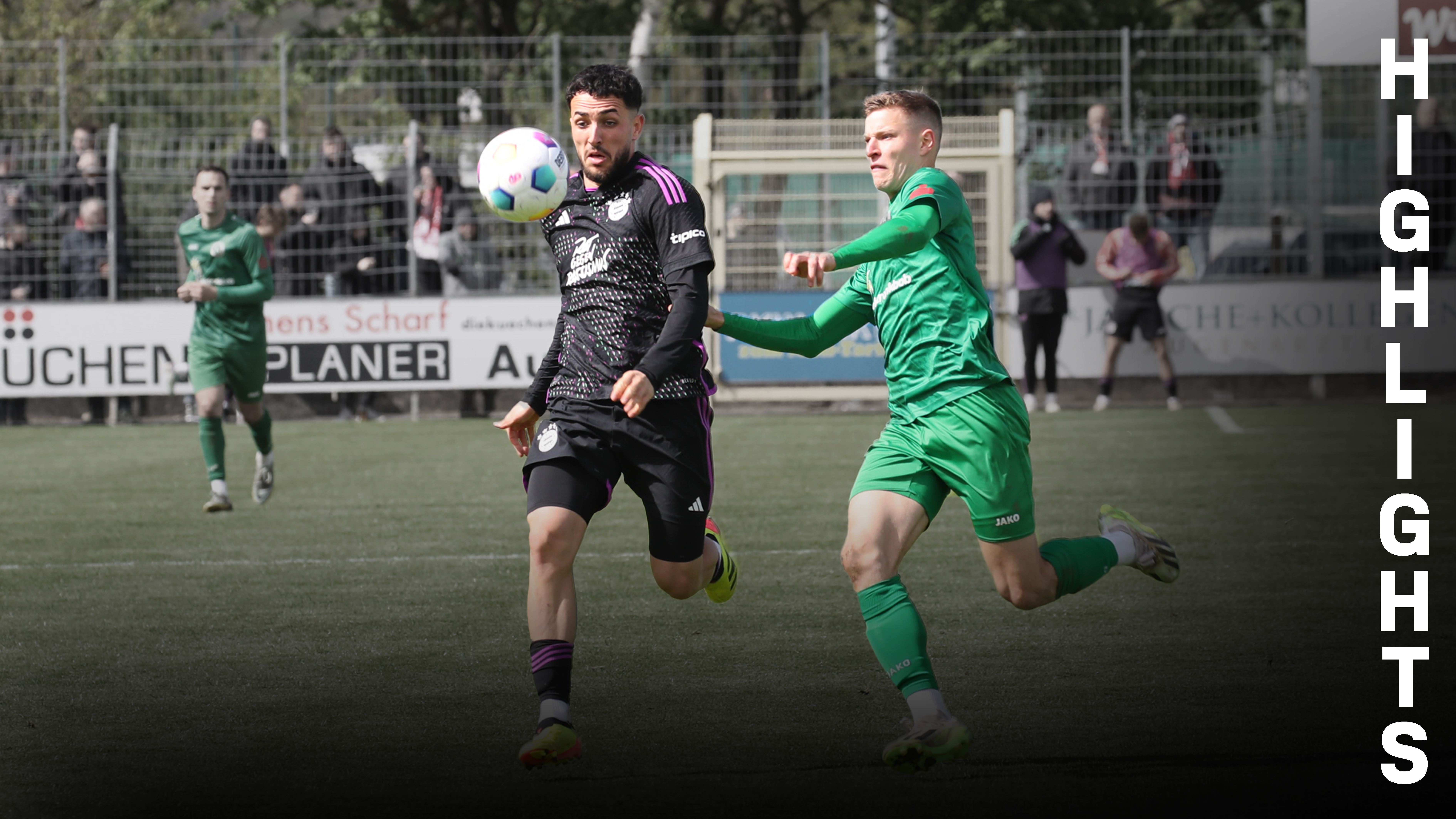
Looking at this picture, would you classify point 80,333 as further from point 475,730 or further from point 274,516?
point 475,730

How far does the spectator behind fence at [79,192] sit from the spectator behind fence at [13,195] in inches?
11.3

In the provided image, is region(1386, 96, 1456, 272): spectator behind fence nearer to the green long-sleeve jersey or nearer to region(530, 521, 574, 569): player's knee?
the green long-sleeve jersey

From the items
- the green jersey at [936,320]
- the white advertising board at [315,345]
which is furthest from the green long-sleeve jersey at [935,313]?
the white advertising board at [315,345]

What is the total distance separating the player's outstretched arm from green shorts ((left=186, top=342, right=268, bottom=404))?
6.14 metres

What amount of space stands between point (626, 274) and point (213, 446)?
20.4 feet

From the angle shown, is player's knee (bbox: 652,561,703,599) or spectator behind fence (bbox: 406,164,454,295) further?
spectator behind fence (bbox: 406,164,454,295)

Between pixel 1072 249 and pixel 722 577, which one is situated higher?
pixel 1072 249

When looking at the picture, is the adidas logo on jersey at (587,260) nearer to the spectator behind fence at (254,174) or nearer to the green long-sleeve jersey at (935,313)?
the green long-sleeve jersey at (935,313)

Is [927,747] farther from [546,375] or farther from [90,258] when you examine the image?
[90,258]

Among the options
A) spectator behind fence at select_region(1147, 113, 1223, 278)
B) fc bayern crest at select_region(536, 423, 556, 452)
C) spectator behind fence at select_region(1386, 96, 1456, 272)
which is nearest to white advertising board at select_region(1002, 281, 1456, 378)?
spectator behind fence at select_region(1147, 113, 1223, 278)

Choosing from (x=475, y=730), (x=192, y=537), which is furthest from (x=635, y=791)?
(x=192, y=537)

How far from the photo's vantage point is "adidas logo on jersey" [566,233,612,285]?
5074 mm

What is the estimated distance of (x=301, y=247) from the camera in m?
17.3

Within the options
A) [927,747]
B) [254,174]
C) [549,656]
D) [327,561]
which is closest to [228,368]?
[327,561]
